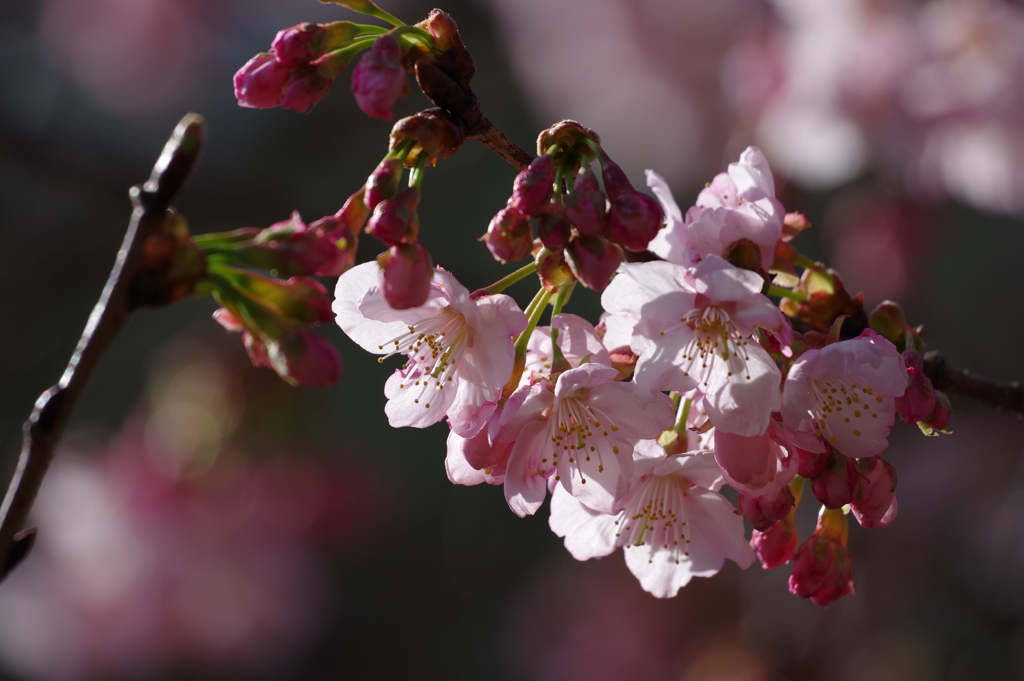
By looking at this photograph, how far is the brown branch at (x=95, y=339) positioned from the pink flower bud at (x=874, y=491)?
1.57ft

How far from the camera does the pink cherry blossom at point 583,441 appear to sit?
548 mm

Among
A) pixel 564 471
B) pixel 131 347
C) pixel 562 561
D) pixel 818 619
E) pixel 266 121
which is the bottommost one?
pixel 562 561

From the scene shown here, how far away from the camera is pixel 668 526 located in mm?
661

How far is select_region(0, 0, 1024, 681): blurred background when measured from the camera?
1.91 metres

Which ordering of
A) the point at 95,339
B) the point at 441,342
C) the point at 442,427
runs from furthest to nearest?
the point at 442,427 → the point at 441,342 → the point at 95,339

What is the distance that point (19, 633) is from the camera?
2.16 meters

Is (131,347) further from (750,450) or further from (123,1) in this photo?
(750,450)

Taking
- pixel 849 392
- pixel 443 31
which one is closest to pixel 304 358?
pixel 443 31

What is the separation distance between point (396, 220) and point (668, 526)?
0.35 meters

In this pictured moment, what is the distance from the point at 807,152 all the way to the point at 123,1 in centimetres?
236

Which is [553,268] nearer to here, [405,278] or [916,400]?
[405,278]

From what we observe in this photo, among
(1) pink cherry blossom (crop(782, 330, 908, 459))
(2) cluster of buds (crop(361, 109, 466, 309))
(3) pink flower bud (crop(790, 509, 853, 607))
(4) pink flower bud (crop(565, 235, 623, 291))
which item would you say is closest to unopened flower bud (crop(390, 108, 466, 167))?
(2) cluster of buds (crop(361, 109, 466, 309))

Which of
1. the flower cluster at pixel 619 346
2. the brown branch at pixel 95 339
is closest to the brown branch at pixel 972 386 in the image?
the flower cluster at pixel 619 346

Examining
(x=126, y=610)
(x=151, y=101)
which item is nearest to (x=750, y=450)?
(x=126, y=610)
